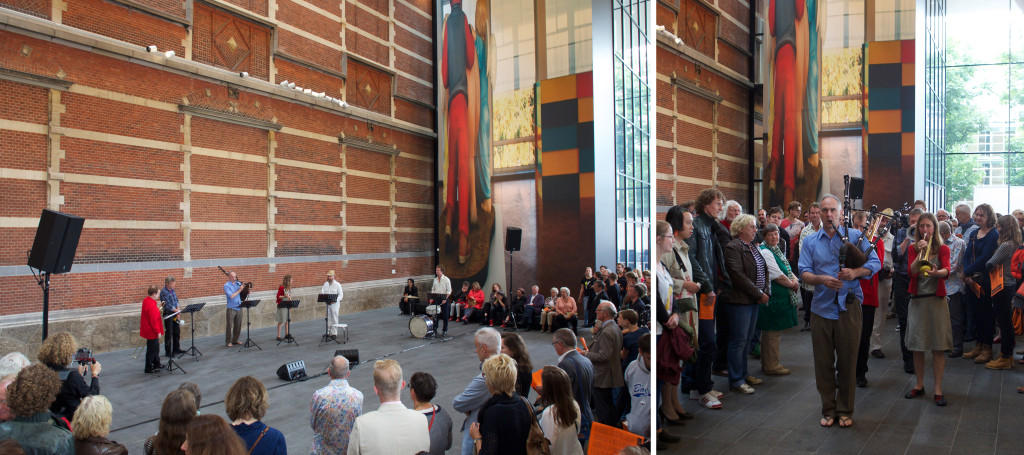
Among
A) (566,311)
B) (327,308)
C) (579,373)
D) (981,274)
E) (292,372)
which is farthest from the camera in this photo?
(566,311)

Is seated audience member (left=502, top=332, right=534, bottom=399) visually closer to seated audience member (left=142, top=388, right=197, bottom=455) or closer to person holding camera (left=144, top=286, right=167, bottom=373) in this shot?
seated audience member (left=142, top=388, right=197, bottom=455)

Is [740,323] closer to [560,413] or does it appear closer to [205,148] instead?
[560,413]

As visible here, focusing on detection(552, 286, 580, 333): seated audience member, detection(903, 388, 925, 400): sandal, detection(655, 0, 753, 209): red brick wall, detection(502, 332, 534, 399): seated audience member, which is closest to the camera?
detection(903, 388, 925, 400): sandal

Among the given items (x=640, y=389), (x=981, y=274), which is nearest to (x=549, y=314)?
(x=640, y=389)

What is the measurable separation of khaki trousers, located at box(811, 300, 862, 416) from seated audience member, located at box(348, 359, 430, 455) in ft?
6.48

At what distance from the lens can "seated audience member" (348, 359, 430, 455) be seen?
2.91 meters

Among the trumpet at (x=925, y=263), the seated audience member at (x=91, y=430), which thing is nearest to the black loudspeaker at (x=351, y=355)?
the seated audience member at (x=91, y=430)

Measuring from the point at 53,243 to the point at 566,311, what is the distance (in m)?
9.08

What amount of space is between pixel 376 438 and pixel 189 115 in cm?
1245

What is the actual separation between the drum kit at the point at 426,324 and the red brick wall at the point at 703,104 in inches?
426

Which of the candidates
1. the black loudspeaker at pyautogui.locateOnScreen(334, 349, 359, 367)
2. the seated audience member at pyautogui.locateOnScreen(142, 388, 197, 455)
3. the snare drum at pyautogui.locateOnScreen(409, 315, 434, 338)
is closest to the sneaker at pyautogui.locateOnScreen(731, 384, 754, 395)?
the seated audience member at pyautogui.locateOnScreen(142, 388, 197, 455)

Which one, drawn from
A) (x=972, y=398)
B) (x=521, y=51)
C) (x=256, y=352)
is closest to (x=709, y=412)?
(x=972, y=398)

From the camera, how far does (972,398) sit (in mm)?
1333

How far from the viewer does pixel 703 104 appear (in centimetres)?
185
